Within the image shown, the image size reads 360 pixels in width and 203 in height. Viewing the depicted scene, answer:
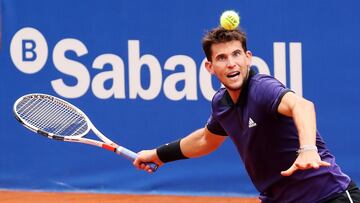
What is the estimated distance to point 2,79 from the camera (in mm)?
8031

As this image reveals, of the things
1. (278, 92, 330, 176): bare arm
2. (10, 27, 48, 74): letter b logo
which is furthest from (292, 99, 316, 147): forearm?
(10, 27, 48, 74): letter b logo

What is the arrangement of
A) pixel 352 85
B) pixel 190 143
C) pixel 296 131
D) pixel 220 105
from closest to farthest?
pixel 296 131 < pixel 220 105 < pixel 190 143 < pixel 352 85

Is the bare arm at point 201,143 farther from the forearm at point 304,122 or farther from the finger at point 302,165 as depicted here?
the finger at point 302,165

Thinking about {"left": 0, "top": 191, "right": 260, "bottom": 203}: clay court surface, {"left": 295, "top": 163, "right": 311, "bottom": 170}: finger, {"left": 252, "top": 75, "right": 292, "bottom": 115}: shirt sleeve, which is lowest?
{"left": 0, "top": 191, "right": 260, "bottom": 203}: clay court surface

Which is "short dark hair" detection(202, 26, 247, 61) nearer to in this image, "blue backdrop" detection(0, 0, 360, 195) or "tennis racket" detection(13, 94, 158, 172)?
"tennis racket" detection(13, 94, 158, 172)

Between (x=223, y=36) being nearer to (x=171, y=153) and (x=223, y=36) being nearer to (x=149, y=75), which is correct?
(x=171, y=153)

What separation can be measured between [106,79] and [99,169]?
2.70ft

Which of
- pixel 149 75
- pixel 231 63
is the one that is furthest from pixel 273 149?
pixel 149 75

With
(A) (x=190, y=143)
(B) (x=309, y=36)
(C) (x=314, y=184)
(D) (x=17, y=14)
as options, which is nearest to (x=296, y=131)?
(C) (x=314, y=184)

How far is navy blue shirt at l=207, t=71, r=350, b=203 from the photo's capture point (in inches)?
159

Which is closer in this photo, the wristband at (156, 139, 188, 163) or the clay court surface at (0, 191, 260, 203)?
the wristband at (156, 139, 188, 163)

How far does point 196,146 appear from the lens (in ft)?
16.4

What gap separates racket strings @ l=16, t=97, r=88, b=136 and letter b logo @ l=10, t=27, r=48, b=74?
1913 millimetres

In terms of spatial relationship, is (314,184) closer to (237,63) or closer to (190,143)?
(237,63)
